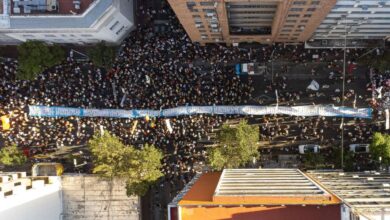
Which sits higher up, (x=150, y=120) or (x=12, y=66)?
(x=12, y=66)

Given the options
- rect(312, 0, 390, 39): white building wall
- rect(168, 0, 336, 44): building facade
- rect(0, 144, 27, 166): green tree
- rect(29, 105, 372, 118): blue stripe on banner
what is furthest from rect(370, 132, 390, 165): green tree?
rect(0, 144, 27, 166): green tree

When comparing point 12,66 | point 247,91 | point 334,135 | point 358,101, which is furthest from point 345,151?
point 12,66

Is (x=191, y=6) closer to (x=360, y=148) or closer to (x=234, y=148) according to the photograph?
(x=234, y=148)

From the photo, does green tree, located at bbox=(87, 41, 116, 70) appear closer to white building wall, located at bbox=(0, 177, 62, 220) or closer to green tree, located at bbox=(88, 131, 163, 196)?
green tree, located at bbox=(88, 131, 163, 196)

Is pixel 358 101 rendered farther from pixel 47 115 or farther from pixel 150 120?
pixel 47 115

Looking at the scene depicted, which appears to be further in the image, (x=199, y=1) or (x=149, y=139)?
(x=149, y=139)

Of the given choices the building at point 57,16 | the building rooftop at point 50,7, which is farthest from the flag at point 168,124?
the building rooftop at point 50,7

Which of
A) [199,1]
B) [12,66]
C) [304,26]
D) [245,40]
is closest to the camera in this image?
[199,1]
